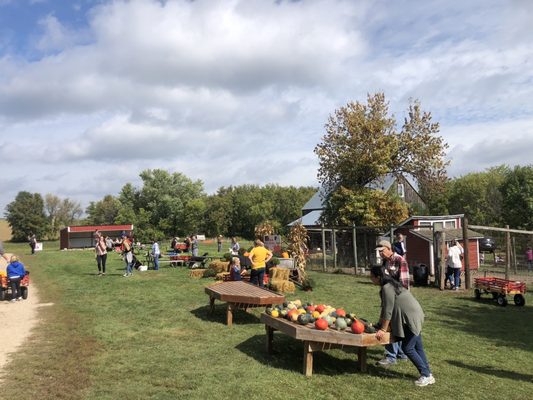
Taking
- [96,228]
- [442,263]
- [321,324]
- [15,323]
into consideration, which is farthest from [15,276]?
[96,228]

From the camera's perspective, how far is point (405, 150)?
84.5ft

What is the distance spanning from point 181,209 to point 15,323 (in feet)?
209

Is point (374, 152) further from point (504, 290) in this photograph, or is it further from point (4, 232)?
point (4, 232)

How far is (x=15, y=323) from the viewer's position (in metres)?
10.4

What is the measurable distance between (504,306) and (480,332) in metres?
3.51

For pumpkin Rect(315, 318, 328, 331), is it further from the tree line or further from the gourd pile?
the tree line

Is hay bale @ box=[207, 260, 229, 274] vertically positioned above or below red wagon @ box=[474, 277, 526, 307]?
above

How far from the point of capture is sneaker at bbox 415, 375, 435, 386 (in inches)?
232

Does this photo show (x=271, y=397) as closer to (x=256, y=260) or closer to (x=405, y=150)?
(x=256, y=260)

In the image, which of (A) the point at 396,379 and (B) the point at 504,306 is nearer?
(A) the point at 396,379

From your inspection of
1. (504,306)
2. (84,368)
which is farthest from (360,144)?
(84,368)

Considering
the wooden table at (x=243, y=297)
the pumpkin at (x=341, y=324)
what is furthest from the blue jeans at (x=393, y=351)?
the wooden table at (x=243, y=297)

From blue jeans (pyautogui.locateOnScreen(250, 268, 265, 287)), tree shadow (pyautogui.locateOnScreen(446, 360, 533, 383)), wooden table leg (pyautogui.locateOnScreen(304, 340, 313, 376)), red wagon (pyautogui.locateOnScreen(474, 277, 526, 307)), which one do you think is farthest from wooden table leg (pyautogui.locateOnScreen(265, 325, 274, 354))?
red wagon (pyautogui.locateOnScreen(474, 277, 526, 307))

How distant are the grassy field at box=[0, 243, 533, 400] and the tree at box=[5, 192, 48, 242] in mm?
79469
